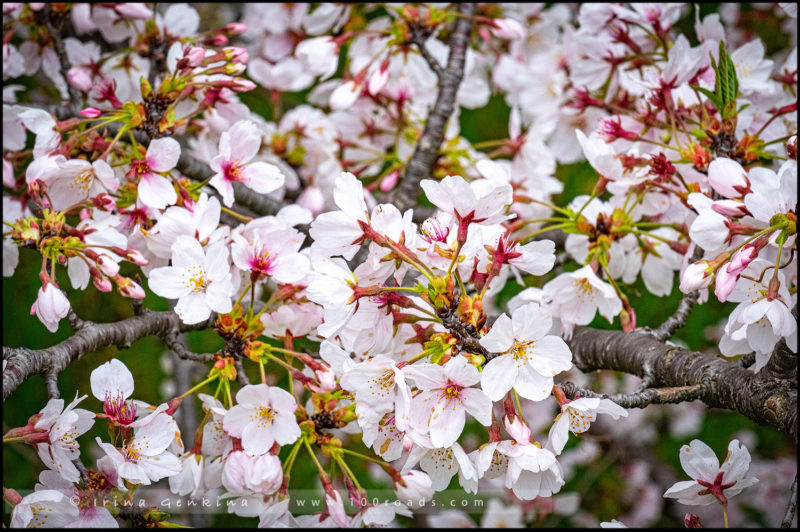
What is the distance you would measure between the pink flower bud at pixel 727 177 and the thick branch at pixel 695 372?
1.26 feet

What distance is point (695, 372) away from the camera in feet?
4.75

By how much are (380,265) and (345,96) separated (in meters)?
1.10

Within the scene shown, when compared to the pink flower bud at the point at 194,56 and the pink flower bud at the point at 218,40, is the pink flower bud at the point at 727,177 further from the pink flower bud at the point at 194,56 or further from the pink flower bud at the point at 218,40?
the pink flower bud at the point at 218,40

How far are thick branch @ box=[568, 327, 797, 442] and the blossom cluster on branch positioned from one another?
0.14ft

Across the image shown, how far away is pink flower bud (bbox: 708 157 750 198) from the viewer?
1.38m

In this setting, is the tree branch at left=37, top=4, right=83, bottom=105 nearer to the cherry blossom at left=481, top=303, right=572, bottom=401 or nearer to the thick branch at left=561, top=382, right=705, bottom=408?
the cherry blossom at left=481, top=303, right=572, bottom=401

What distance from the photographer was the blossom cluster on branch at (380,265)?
1237 millimetres

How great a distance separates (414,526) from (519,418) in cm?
225

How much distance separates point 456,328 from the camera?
1229mm

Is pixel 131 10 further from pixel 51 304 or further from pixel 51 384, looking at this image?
pixel 51 384

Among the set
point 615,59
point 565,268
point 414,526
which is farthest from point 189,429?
point 615,59

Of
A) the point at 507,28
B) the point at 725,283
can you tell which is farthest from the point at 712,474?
the point at 507,28

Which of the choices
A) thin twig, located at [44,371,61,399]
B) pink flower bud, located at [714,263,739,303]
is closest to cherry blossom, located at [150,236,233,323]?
thin twig, located at [44,371,61,399]

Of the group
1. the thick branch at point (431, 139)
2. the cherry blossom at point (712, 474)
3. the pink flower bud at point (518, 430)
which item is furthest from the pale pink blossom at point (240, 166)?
the cherry blossom at point (712, 474)
